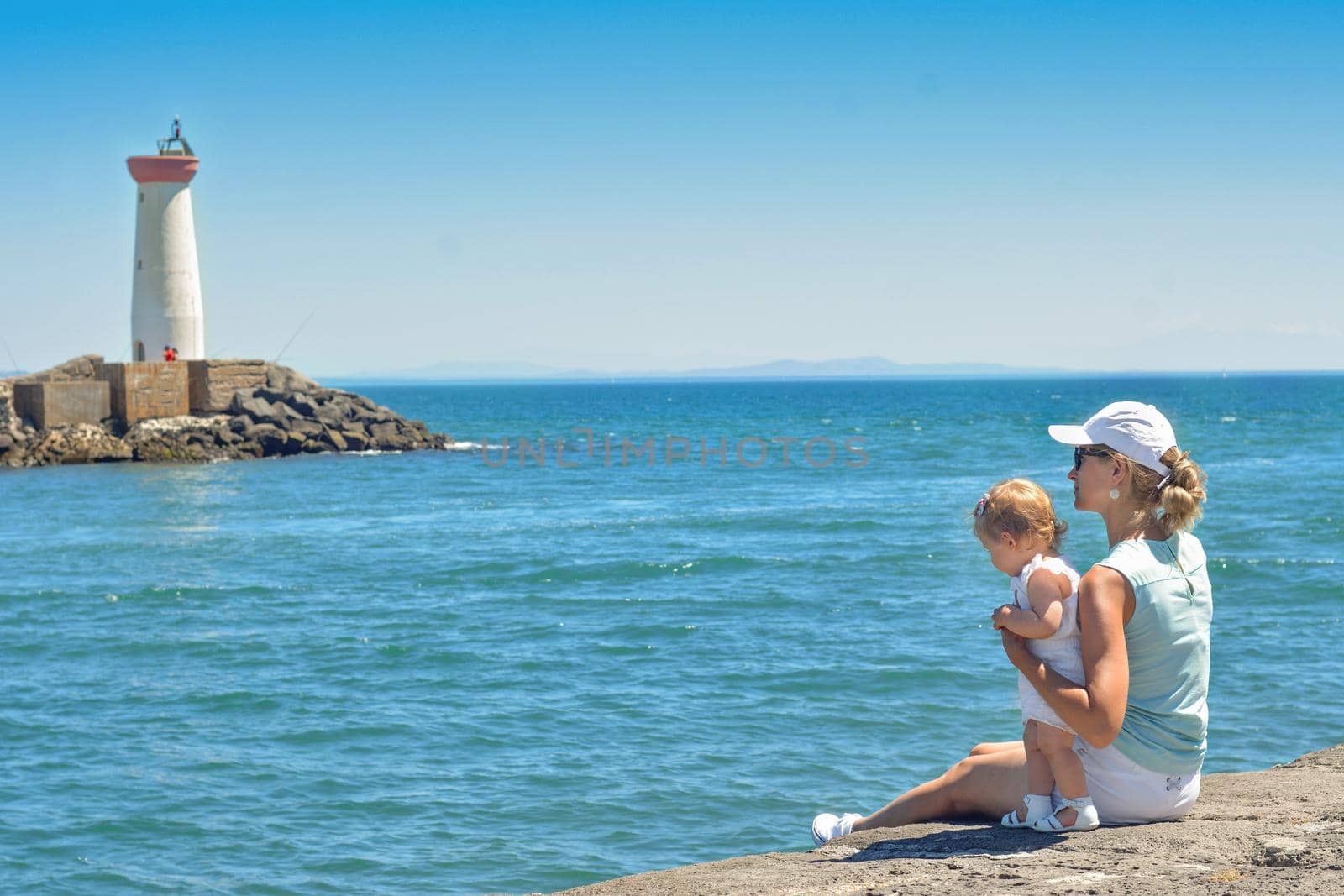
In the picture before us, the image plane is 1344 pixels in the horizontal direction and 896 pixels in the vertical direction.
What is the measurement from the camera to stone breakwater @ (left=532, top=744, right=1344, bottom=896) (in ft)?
12.1

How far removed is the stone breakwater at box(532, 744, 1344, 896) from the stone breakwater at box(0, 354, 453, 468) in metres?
37.1

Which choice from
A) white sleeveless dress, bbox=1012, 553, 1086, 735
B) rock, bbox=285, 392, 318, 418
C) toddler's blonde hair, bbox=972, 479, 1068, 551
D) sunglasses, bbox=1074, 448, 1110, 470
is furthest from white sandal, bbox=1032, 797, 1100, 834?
rock, bbox=285, 392, 318, 418

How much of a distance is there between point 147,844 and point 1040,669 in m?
6.52

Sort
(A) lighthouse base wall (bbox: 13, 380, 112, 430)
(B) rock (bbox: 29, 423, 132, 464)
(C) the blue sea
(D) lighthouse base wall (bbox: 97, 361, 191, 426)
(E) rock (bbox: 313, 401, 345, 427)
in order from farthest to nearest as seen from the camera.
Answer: (E) rock (bbox: 313, 401, 345, 427) → (D) lighthouse base wall (bbox: 97, 361, 191, 426) → (A) lighthouse base wall (bbox: 13, 380, 112, 430) → (B) rock (bbox: 29, 423, 132, 464) → (C) the blue sea

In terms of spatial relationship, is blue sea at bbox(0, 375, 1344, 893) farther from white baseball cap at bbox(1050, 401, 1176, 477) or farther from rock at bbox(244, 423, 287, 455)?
rock at bbox(244, 423, 287, 455)

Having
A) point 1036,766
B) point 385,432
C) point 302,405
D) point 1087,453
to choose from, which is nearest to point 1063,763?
point 1036,766

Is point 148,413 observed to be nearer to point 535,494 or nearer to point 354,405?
point 354,405

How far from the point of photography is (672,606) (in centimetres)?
1573

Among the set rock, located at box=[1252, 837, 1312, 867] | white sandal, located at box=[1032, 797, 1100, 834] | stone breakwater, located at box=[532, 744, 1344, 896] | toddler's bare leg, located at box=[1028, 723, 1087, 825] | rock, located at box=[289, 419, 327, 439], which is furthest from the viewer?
rock, located at box=[289, 419, 327, 439]

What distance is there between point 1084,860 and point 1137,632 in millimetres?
717

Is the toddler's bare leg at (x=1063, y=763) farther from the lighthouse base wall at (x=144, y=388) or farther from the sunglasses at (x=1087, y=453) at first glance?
the lighthouse base wall at (x=144, y=388)

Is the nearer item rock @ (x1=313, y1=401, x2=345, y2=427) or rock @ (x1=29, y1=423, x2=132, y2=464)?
rock @ (x1=29, y1=423, x2=132, y2=464)

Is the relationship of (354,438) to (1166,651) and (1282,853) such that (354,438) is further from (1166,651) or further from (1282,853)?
(1282,853)

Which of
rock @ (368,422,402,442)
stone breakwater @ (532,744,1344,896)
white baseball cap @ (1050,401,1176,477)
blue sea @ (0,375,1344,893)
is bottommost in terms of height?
blue sea @ (0,375,1344,893)
